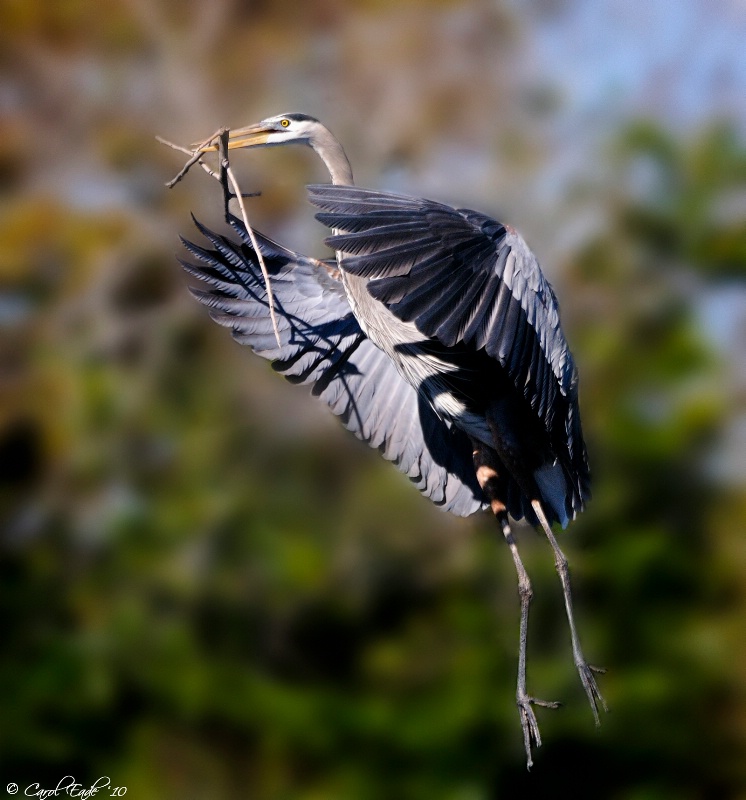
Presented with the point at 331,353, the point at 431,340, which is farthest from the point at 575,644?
the point at 331,353

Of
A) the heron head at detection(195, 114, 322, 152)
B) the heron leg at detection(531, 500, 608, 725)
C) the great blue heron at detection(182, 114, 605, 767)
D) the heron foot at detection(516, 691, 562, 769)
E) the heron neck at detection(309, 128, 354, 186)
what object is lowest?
the heron foot at detection(516, 691, 562, 769)

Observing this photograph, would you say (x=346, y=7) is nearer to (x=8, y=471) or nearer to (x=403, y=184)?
(x=403, y=184)

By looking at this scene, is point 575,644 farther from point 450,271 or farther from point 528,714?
point 450,271

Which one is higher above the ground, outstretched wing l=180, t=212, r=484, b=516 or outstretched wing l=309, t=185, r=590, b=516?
outstretched wing l=180, t=212, r=484, b=516

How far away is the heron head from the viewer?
137 inches

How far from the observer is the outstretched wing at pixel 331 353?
349 centimetres

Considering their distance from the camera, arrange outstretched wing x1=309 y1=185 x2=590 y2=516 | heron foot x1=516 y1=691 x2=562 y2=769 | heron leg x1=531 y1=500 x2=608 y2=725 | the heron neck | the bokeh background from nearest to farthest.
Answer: outstretched wing x1=309 y1=185 x2=590 y2=516, heron foot x1=516 y1=691 x2=562 y2=769, heron leg x1=531 y1=500 x2=608 y2=725, the heron neck, the bokeh background

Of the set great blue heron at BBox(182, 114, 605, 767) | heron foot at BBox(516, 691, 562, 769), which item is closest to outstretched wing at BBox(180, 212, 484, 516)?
great blue heron at BBox(182, 114, 605, 767)

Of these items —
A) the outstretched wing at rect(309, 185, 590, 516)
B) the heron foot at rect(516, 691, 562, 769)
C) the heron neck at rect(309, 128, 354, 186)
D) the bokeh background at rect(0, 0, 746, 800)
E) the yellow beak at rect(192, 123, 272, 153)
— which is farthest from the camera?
the bokeh background at rect(0, 0, 746, 800)

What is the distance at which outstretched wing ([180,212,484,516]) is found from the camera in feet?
11.5

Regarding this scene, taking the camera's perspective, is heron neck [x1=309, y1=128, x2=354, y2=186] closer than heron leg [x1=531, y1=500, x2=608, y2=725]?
No

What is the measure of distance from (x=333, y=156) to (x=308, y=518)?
142 inches

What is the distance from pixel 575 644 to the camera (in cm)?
321

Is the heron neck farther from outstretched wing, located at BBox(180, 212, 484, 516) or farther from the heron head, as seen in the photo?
outstretched wing, located at BBox(180, 212, 484, 516)
